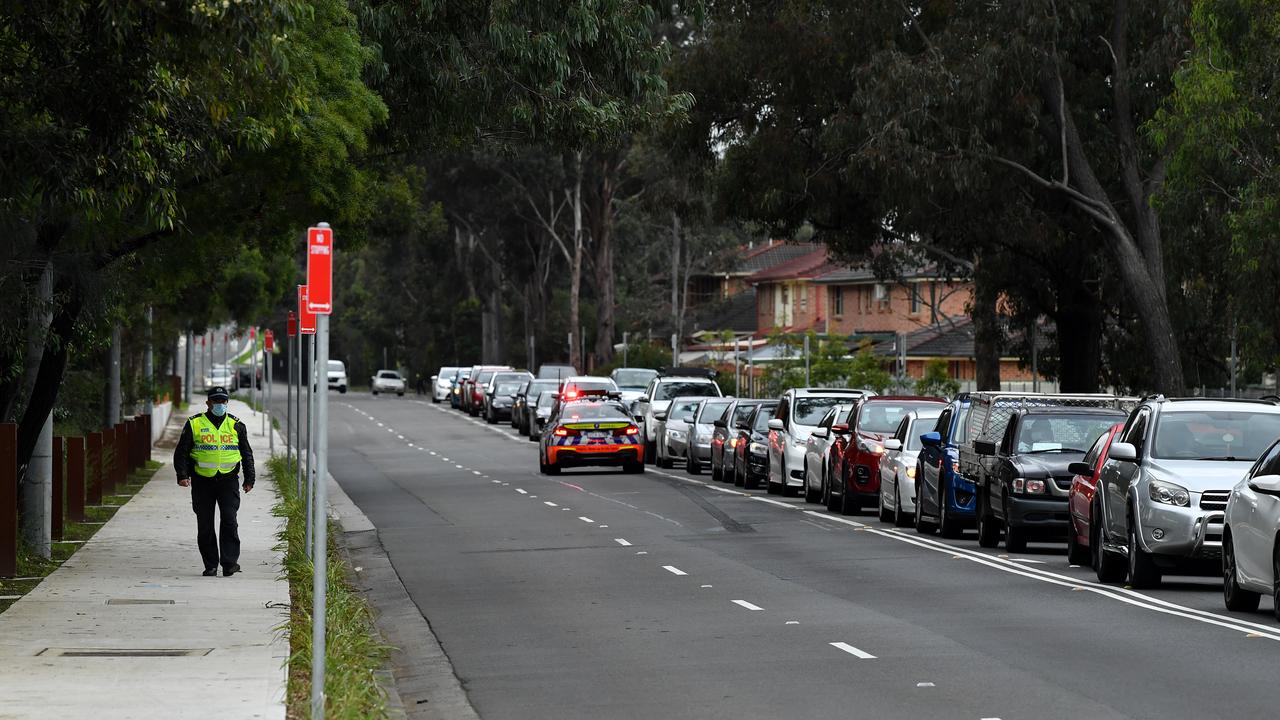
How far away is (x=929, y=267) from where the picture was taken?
2867 inches

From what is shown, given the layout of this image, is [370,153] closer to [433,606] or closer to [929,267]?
[433,606]

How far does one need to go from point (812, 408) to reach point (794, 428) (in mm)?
889

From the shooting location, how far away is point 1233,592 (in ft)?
48.9

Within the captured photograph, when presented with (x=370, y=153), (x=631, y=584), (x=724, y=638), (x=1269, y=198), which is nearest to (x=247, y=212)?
(x=370, y=153)

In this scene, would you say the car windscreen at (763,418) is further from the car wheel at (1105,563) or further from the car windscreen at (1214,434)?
the car windscreen at (1214,434)

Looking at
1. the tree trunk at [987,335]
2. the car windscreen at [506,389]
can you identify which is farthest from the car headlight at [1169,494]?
the car windscreen at [506,389]

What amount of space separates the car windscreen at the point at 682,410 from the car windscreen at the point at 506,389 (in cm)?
2248

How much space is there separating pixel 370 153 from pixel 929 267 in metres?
49.4

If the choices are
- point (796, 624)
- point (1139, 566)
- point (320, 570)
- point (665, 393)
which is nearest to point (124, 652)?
point (320, 570)

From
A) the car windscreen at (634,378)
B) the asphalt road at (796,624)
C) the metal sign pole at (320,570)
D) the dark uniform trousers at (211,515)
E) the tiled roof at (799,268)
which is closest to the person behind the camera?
the metal sign pole at (320,570)

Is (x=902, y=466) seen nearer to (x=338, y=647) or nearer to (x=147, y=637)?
(x=147, y=637)

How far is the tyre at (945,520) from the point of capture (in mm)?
23219

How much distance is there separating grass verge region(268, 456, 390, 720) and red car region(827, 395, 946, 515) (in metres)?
9.12

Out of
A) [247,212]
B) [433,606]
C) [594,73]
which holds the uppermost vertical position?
[594,73]
